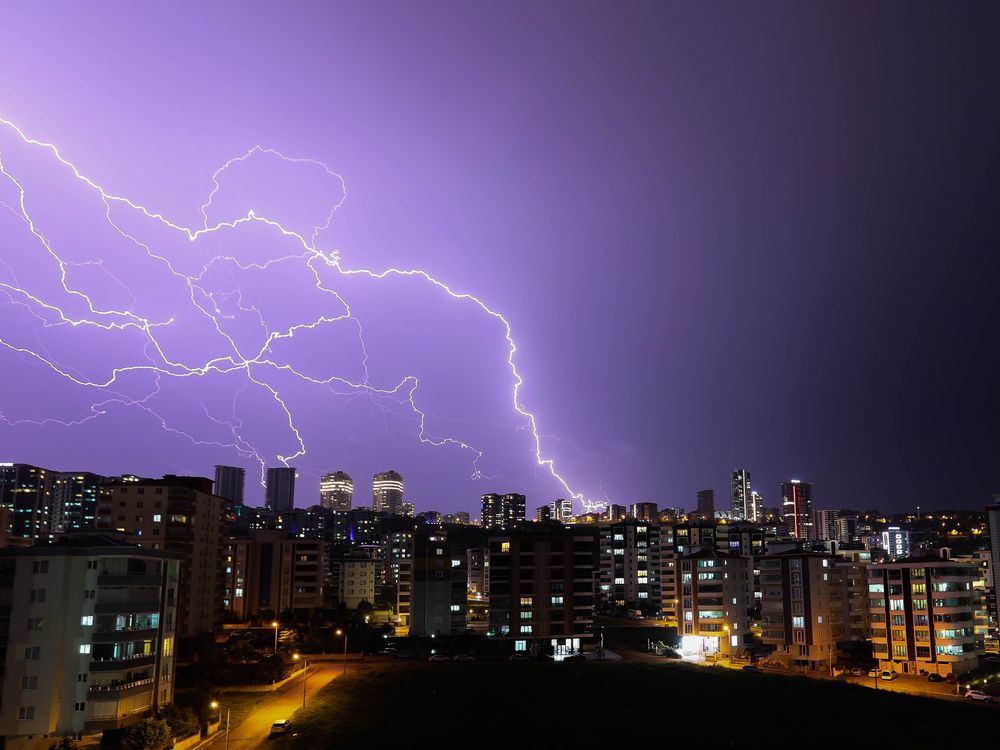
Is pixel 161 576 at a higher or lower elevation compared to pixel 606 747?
higher

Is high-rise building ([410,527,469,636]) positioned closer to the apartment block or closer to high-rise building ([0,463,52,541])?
the apartment block

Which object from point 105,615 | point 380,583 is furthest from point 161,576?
point 380,583

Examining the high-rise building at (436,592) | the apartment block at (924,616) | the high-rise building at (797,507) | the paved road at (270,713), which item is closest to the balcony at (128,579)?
the paved road at (270,713)

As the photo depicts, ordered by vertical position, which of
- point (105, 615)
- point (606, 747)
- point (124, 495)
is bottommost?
point (606, 747)

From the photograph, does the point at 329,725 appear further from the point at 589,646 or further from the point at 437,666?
the point at 589,646

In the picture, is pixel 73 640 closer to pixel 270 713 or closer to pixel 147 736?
pixel 147 736

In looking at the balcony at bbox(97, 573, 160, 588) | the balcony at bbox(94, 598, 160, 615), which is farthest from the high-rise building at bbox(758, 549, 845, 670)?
the balcony at bbox(97, 573, 160, 588)
